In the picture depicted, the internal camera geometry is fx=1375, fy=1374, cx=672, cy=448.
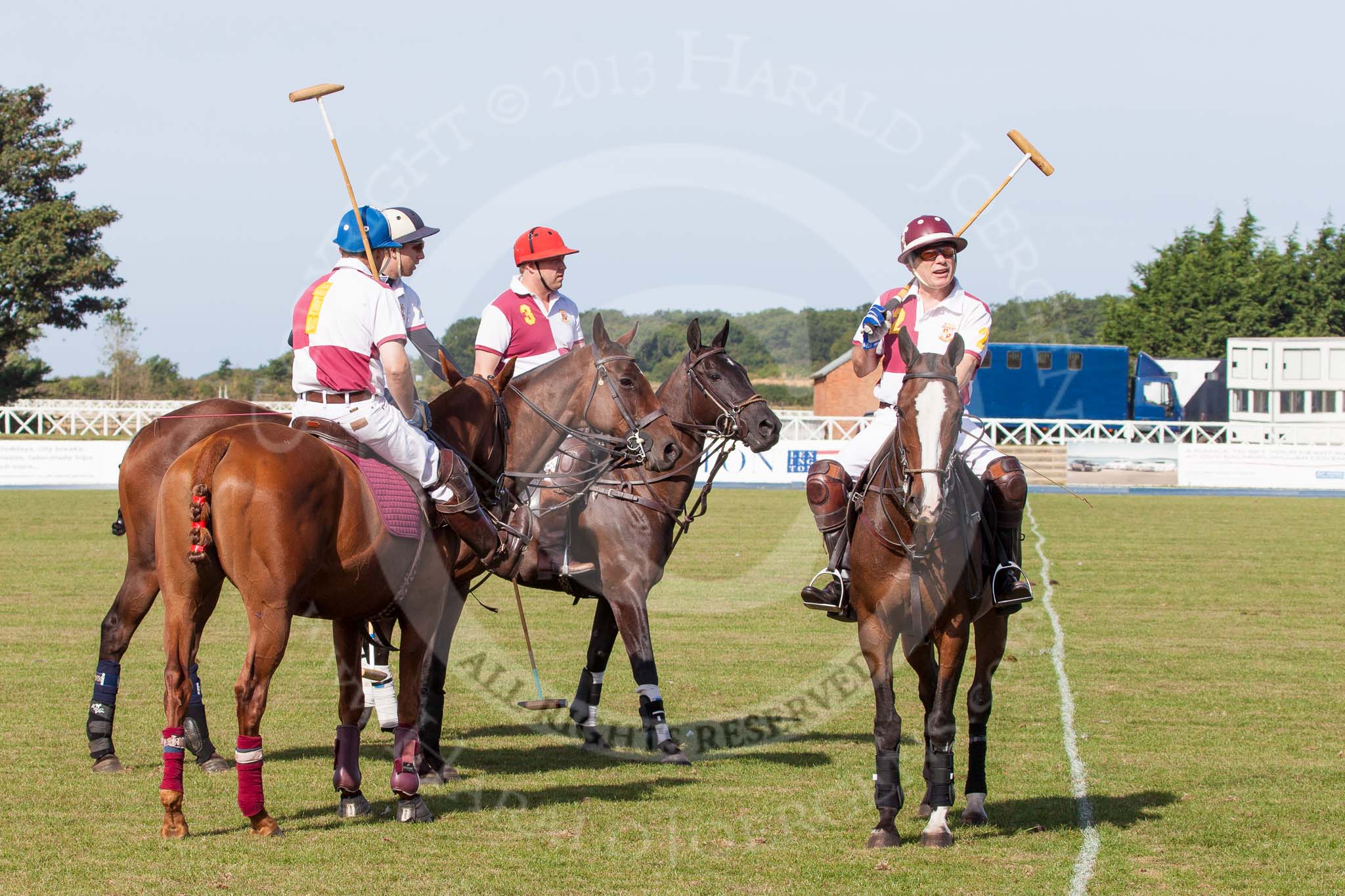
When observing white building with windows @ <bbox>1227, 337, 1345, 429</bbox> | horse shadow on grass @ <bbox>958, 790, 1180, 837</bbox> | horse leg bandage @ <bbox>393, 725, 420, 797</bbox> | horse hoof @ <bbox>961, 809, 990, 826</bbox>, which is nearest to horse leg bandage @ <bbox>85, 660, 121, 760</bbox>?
horse leg bandage @ <bbox>393, 725, 420, 797</bbox>

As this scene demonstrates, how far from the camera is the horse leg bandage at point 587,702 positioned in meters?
9.27

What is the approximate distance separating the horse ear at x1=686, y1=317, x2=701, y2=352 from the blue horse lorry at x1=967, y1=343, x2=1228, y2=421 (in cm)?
3753

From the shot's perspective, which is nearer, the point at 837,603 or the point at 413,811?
the point at 413,811

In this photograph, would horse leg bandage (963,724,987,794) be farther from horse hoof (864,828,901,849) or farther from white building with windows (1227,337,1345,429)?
white building with windows (1227,337,1345,429)

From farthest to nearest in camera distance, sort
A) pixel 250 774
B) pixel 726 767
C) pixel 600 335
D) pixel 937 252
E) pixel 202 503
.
→ pixel 600 335
pixel 726 767
pixel 937 252
pixel 250 774
pixel 202 503

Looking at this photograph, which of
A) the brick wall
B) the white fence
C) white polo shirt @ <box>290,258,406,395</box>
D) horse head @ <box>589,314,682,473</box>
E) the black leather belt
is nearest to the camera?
white polo shirt @ <box>290,258,406,395</box>

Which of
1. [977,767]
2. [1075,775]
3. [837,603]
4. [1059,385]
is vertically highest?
[1059,385]

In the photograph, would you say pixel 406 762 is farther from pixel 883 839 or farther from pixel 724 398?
pixel 724 398

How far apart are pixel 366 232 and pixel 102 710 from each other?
130 inches

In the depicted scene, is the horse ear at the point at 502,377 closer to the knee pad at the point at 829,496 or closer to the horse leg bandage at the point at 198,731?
the knee pad at the point at 829,496

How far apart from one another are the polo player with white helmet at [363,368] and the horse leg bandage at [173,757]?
5.29 ft

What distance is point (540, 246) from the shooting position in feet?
31.7

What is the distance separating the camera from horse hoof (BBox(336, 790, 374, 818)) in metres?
7.10

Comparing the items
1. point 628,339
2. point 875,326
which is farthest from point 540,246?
point 875,326
